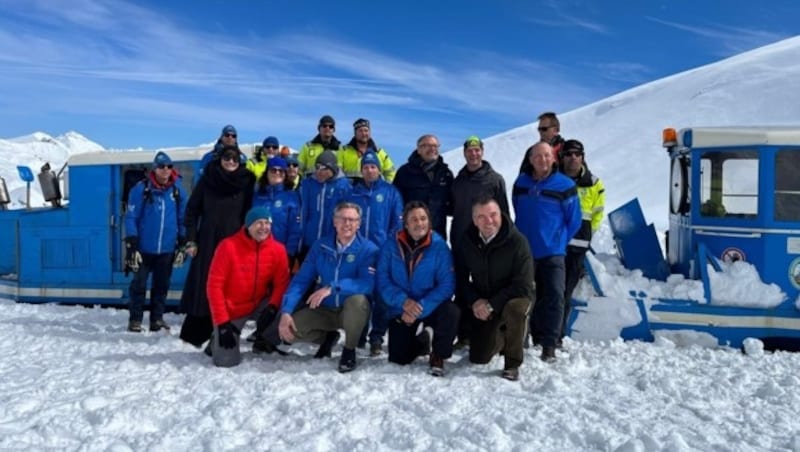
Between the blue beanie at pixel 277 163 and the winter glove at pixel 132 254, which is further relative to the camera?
the winter glove at pixel 132 254

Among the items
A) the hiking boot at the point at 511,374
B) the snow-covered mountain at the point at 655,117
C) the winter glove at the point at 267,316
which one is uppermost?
the snow-covered mountain at the point at 655,117

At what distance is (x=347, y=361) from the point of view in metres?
4.97

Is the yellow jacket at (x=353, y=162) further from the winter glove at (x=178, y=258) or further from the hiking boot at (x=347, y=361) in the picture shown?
the hiking boot at (x=347, y=361)

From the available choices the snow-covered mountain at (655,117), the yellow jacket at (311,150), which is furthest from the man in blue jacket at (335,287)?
the snow-covered mountain at (655,117)

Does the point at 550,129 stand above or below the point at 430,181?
above

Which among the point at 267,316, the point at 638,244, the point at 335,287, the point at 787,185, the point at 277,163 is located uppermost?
the point at 277,163

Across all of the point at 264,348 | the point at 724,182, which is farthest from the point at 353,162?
the point at 724,182

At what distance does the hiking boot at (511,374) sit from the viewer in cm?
475

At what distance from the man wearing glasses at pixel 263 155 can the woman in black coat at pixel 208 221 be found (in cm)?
47

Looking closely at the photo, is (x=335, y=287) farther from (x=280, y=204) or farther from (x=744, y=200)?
(x=744, y=200)

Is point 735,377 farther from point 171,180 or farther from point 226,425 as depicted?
point 171,180

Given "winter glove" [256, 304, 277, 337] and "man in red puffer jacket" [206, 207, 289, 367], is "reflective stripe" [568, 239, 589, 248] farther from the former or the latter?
"winter glove" [256, 304, 277, 337]

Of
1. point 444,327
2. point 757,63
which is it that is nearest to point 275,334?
point 444,327

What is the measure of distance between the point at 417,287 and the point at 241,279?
1417 millimetres
